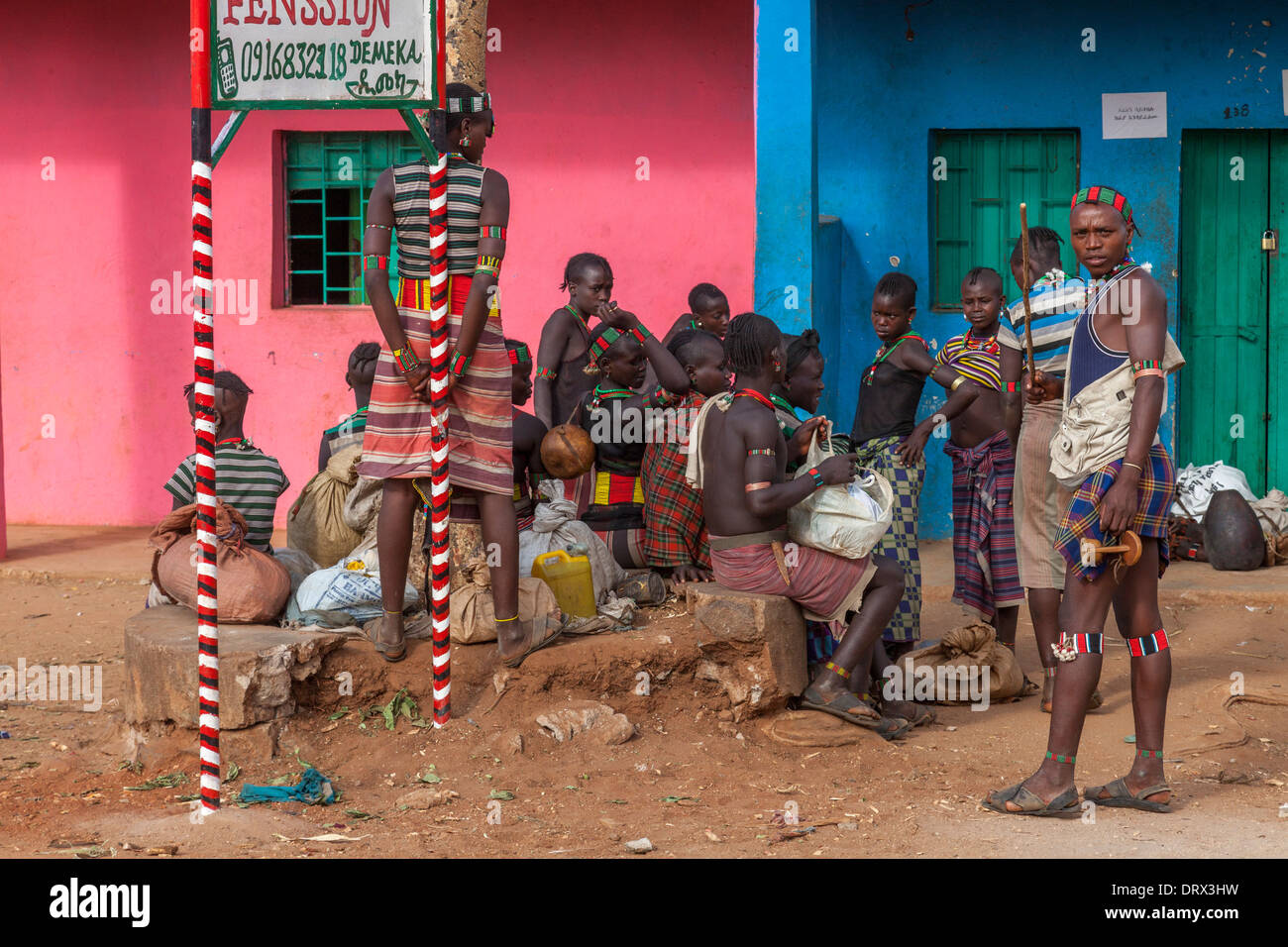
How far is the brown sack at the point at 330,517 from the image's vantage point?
20.3 ft

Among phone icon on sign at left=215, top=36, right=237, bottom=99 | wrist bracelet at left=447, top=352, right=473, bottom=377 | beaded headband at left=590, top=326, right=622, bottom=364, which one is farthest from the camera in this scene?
beaded headband at left=590, top=326, right=622, bottom=364

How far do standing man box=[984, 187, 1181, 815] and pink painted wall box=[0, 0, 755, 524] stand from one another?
4856mm

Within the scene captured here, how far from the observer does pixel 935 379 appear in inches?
240

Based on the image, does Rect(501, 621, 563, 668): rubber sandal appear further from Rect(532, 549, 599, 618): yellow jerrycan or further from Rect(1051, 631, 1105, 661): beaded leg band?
Rect(1051, 631, 1105, 661): beaded leg band

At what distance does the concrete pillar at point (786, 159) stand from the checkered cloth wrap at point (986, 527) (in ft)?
5.10

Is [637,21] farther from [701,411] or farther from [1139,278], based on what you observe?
[1139,278]

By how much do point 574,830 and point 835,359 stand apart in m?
5.04

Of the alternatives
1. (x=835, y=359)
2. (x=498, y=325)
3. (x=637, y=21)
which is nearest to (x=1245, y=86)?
(x=835, y=359)

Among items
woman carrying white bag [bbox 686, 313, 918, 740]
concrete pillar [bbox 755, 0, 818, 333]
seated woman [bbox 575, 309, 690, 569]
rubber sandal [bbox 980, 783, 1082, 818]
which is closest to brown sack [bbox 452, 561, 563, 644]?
woman carrying white bag [bbox 686, 313, 918, 740]

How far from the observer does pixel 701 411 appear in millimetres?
5469

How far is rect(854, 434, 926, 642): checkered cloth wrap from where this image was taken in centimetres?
591

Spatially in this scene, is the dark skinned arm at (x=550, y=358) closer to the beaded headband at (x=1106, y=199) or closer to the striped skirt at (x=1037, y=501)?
the striped skirt at (x=1037, y=501)

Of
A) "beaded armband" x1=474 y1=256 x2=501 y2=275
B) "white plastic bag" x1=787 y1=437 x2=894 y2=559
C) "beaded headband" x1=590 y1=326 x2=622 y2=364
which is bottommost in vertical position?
"white plastic bag" x1=787 y1=437 x2=894 y2=559

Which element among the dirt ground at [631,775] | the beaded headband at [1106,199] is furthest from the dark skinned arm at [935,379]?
the beaded headband at [1106,199]
